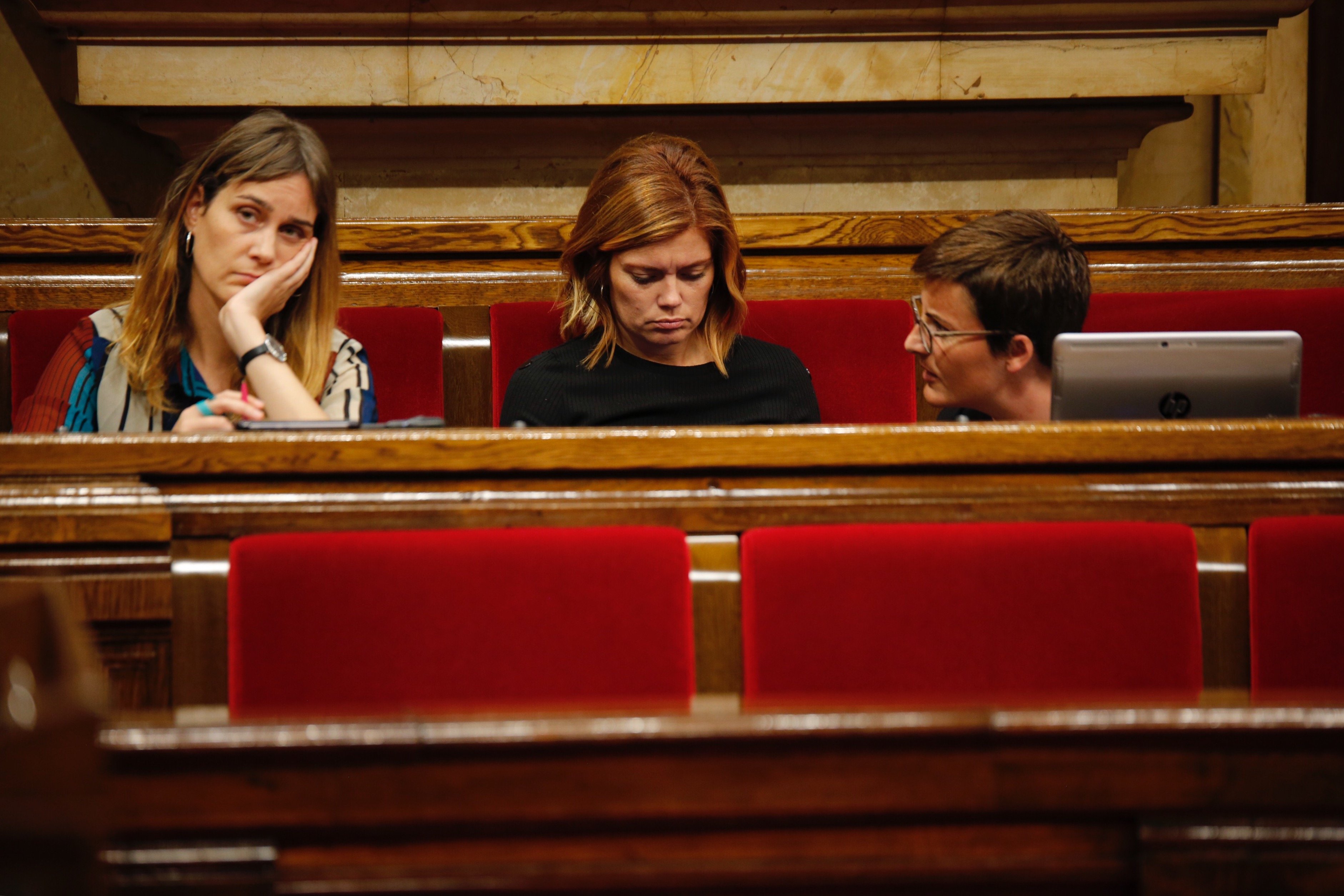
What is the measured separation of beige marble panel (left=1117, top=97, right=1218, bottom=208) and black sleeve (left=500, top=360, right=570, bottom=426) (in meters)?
1.22

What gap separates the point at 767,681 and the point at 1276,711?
23 centimetres

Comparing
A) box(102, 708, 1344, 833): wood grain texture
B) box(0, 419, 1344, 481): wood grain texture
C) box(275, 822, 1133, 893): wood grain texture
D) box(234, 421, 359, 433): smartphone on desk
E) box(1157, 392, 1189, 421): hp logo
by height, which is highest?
box(1157, 392, 1189, 421): hp logo

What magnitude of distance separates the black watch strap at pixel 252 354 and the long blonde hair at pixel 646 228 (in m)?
0.31

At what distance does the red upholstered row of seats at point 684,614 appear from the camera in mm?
479

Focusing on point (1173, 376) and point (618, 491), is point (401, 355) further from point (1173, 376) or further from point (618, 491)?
point (1173, 376)

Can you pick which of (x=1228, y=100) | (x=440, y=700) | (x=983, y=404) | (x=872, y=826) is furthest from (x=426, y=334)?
(x=1228, y=100)

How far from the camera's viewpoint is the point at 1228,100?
68.0 inches

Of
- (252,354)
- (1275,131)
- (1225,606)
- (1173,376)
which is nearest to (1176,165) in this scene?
(1275,131)

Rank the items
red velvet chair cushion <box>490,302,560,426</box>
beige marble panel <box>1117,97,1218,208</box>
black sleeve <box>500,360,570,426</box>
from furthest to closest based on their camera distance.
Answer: beige marble panel <box>1117,97,1218,208</box> < red velvet chair cushion <box>490,302,560,426</box> < black sleeve <box>500,360,570,426</box>

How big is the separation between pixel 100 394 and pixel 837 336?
0.73m

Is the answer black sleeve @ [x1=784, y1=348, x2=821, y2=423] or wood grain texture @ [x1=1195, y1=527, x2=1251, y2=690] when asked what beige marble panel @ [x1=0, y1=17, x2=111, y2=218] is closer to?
black sleeve @ [x1=784, y1=348, x2=821, y2=423]

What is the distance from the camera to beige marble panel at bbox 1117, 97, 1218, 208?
1762 mm

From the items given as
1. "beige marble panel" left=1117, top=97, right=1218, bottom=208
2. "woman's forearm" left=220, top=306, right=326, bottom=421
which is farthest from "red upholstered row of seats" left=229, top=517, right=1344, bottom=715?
"beige marble panel" left=1117, top=97, right=1218, bottom=208

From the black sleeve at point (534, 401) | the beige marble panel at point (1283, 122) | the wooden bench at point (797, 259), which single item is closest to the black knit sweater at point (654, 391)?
the black sleeve at point (534, 401)
